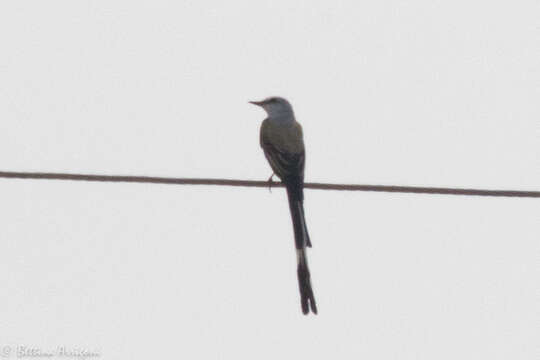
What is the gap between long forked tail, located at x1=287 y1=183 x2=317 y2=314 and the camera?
9016 mm

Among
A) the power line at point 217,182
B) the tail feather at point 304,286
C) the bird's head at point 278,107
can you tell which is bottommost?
the tail feather at point 304,286

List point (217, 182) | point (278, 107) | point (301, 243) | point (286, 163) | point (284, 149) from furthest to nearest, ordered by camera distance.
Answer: point (278, 107), point (284, 149), point (286, 163), point (301, 243), point (217, 182)

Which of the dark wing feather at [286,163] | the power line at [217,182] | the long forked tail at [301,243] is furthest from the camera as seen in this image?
the dark wing feather at [286,163]

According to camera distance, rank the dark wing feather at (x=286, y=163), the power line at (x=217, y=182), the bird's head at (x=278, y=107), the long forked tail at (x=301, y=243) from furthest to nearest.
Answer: the bird's head at (x=278, y=107)
the dark wing feather at (x=286, y=163)
the long forked tail at (x=301, y=243)
the power line at (x=217, y=182)

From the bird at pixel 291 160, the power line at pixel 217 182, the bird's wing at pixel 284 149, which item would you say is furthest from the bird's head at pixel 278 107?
the power line at pixel 217 182

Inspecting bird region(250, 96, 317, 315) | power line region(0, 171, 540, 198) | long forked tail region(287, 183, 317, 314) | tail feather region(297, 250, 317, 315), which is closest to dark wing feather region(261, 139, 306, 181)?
bird region(250, 96, 317, 315)

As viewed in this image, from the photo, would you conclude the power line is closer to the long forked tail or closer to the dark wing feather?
the long forked tail

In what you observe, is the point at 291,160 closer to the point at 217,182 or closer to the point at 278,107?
the point at 278,107

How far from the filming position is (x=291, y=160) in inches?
384

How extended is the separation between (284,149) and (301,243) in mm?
1237

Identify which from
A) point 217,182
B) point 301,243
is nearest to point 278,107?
point 301,243

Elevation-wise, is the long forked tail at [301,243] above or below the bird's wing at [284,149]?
below

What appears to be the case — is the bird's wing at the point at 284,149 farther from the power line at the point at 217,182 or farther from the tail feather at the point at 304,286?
the power line at the point at 217,182

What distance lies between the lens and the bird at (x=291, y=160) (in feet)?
29.6
